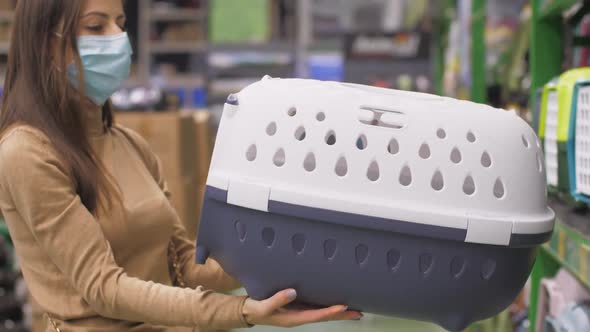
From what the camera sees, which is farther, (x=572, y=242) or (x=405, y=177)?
(x=572, y=242)

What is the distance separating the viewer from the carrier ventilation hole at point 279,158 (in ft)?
4.11

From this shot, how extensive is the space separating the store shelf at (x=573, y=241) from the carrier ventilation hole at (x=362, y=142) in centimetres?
66

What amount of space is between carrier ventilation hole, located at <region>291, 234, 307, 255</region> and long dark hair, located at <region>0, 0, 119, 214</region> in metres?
0.59

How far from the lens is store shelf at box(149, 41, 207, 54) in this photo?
1028cm

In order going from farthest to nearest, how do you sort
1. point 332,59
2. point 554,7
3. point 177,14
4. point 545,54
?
point 177,14 < point 332,59 < point 545,54 < point 554,7

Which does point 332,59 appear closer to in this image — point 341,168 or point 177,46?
point 177,46

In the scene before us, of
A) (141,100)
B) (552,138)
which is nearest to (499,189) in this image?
(552,138)

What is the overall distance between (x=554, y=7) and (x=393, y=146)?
105 cm

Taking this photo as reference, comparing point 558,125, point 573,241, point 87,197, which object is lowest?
point 573,241

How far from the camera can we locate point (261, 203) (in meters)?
1.25

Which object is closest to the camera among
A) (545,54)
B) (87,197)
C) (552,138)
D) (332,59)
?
(87,197)

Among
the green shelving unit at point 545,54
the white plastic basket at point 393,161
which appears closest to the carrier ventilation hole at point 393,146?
the white plastic basket at point 393,161

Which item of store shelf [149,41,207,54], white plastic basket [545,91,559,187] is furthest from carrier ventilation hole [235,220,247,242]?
store shelf [149,41,207,54]

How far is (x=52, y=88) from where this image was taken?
5.59ft
